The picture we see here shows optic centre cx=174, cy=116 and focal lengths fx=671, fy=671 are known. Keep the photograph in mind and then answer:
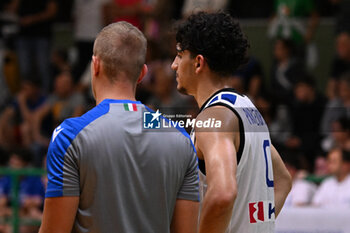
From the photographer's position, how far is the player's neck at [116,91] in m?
2.97

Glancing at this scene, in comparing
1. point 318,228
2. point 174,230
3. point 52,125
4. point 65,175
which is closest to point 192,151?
point 174,230

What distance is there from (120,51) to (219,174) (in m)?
0.74

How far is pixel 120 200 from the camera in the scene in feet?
9.30

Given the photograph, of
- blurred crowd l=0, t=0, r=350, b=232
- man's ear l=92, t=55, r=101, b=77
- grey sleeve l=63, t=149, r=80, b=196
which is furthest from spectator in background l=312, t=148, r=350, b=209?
grey sleeve l=63, t=149, r=80, b=196

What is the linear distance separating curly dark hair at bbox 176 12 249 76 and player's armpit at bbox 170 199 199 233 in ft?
2.71

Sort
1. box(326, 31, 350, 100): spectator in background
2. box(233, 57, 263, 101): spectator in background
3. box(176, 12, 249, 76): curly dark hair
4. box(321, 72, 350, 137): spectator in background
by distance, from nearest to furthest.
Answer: box(176, 12, 249, 76): curly dark hair
box(321, 72, 350, 137): spectator in background
box(326, 31, 350, 100): spectator in background
box(233, 57, 263, 101): spectator in background

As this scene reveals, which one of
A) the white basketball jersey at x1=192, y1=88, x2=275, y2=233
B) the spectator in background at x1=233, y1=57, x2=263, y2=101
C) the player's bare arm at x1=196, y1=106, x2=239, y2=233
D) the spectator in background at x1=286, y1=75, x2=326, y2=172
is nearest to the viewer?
the player's bare arm at x1=196, y1=106, x2=239, y2=233

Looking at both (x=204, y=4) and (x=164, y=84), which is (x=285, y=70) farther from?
(x=164, y=84)

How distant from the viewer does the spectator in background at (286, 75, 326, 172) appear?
28.1ft

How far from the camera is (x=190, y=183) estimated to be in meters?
3.02

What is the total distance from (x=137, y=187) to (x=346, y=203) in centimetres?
463

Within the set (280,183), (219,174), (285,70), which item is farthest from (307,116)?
(219,174)

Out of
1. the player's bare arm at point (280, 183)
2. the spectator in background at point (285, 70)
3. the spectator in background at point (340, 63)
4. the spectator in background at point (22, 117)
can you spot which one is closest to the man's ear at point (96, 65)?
the player's bare arm at point (280, 183)

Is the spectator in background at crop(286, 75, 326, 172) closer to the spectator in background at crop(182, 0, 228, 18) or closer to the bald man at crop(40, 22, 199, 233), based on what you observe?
the spectator in background at crop(182, 0, 228, 18)
